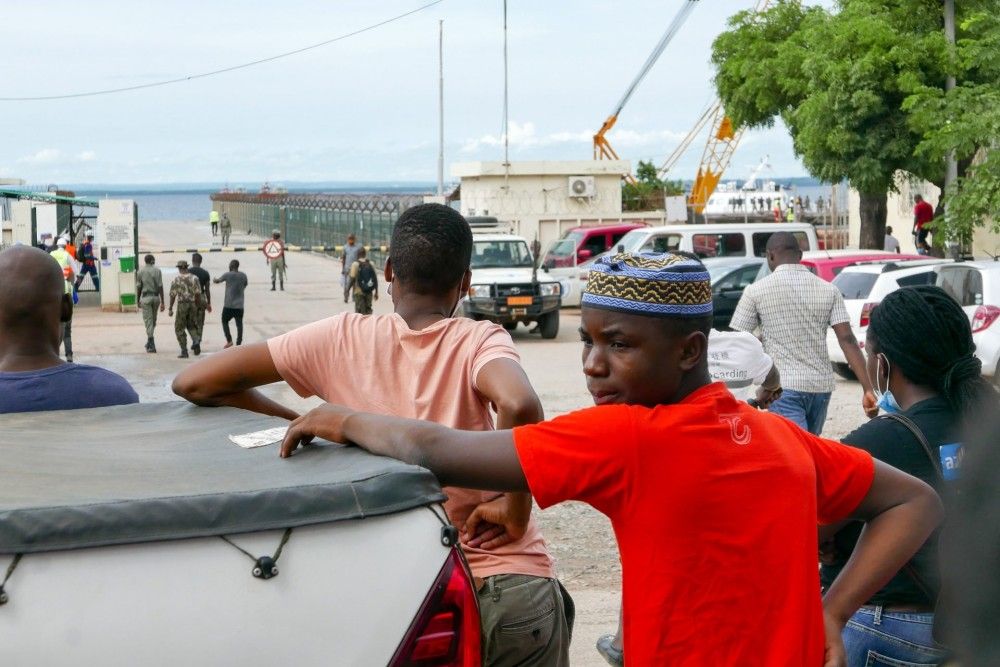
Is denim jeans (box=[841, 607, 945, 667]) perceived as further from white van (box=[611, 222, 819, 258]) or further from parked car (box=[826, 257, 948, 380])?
white van (box=[611, 222, 819, 258])

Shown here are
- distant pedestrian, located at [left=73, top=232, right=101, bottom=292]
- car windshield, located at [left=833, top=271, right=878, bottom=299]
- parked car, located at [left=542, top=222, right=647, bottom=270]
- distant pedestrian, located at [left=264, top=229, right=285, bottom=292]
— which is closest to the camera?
car windshield, located at [left=833, top=271, right=878, bottom=299]

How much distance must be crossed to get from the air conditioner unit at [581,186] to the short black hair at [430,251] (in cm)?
3657

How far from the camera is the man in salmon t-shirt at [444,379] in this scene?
2.88m

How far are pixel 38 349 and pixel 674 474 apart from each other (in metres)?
2.41

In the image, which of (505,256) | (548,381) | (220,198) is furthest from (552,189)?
(220,198)

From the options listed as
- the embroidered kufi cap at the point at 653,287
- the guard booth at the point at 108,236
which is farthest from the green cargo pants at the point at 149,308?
the embroidered kufi cap at the point at 653,287

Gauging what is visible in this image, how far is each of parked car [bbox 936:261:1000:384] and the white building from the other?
24.8 meters

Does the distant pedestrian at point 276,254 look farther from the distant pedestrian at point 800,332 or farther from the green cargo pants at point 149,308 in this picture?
the distant pedestrian at point 800,332

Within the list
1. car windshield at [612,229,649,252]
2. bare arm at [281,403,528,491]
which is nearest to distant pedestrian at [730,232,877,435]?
bare arm at [281,403,528,491]

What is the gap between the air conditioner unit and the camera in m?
39.5

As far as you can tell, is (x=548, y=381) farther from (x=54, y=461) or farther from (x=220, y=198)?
(x=220, y=198)

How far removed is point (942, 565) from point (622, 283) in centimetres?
90

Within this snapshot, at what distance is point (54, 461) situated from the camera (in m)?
2.53

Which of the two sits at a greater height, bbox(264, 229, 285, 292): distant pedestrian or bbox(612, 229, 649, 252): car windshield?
bbox(612, 229, 649, 252): car windshield
